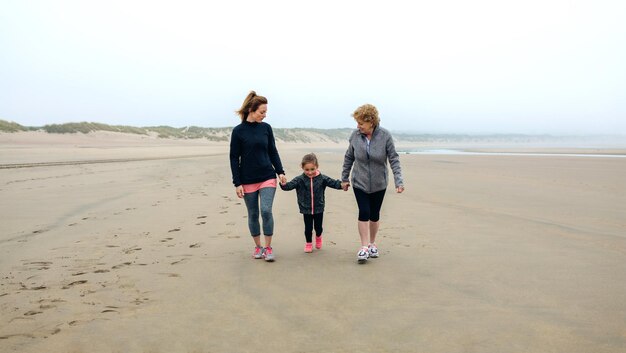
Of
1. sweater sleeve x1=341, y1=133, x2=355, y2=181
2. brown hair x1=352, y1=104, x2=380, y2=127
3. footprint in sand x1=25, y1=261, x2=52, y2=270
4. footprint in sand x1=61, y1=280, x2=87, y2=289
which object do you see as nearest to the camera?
footprint in sand x1=61, y1=280, x2=87, y2=289

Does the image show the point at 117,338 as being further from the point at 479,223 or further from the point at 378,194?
the point at 479,223

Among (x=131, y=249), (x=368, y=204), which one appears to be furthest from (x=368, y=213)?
(x=131, y=249)

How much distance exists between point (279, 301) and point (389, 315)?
0.87 metres

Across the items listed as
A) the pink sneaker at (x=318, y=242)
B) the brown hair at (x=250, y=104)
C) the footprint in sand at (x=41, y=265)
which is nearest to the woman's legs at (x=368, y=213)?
the pink sneaker at (x=318, y=242)

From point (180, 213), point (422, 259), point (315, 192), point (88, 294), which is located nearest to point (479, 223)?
point (422, 259)

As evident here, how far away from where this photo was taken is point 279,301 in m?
3.49

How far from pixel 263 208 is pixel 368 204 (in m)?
1.14

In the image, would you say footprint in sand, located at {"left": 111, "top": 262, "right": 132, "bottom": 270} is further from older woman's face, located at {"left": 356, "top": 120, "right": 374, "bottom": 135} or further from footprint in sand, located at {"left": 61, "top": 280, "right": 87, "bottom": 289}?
older woman's face, located at {"left": 356, "top": 120, "right": 374, "bottom": 135}

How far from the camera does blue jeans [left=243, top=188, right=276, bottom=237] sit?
4801mm

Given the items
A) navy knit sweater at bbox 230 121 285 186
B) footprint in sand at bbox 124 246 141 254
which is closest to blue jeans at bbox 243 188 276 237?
navy knit sweater at bbox 230 121 285 186

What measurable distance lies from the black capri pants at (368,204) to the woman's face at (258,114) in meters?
1.30

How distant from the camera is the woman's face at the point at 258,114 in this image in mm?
4742

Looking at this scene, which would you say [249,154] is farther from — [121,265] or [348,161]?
[121,265]

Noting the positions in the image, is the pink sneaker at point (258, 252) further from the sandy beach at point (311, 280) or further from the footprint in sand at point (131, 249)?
the footprint in sand at point (131, 249)
